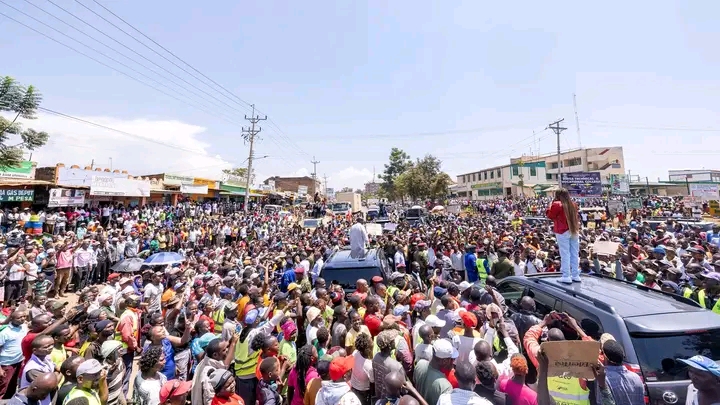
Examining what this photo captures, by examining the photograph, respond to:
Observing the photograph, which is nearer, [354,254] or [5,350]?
[5,350]

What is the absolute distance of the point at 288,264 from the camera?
29.9 feet

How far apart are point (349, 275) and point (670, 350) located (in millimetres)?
4590

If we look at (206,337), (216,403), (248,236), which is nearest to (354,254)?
(206,337)

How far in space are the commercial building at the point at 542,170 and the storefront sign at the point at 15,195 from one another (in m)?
51.3

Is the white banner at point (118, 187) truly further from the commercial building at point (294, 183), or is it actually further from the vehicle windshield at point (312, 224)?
the commercial building at point (294, 183)

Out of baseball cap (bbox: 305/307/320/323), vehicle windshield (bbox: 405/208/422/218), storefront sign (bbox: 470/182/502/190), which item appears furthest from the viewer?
storefront sign (bbox: 470/182/502/190)

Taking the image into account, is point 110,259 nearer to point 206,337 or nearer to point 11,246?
point 11,246

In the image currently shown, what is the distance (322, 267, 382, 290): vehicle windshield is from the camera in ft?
21.2

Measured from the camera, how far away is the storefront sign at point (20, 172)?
701 inches

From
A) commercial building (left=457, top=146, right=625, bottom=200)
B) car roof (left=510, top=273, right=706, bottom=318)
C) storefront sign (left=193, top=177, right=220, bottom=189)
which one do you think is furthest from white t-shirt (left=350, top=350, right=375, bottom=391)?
commercial building (left=457, top=146, right=625, bottom=200)

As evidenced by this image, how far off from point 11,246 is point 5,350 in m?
11.4

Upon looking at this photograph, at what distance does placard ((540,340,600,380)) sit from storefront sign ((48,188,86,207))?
2098 cm

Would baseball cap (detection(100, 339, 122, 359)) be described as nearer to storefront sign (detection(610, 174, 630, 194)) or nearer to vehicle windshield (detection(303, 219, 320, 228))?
vehicle windshield (detection(303, 219, 320, 228))

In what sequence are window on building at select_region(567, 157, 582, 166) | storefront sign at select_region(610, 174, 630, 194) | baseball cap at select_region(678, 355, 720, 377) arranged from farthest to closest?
window on building at select_region(567, 157, 582, 166), storefront sign at select_region(610, 174, 630, 194), baseball cap at select_region(678, 355, 720, 377)
